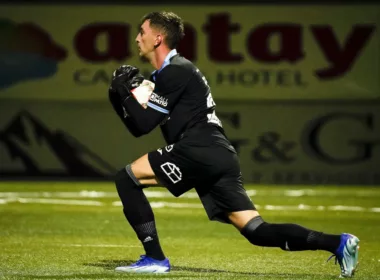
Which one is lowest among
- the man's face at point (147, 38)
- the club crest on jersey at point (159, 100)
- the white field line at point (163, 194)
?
the white field line at point (163, 194)

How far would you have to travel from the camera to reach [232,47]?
23.4 m

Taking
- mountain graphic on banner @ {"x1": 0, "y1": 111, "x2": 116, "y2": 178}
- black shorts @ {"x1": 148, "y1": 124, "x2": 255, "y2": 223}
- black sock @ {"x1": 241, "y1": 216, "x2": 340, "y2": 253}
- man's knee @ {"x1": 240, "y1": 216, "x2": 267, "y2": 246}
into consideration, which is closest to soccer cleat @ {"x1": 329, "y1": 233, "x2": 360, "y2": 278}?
A: black sock @ {"x1": 241, "y1": 216, "x2": 340, "y2": 253}

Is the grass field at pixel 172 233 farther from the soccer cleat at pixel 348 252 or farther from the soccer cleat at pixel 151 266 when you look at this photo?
the soccer cleat at pixel 348 252

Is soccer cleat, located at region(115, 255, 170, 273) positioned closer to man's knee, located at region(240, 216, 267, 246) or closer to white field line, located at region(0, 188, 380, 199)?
man's knee, located at region(240, 216, 267, 246)

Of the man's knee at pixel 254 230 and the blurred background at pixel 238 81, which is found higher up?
the man's knee at pixel 254 230

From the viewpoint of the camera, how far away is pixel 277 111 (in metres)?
23.6

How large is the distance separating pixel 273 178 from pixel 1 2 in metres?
6.98

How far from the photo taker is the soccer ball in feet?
30.2

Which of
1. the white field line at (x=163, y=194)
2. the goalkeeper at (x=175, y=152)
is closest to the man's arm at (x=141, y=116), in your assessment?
the goalkeeper at (x=175, y=152)

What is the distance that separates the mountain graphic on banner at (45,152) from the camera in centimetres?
2345

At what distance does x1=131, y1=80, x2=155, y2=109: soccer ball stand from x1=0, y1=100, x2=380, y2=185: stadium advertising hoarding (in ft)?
46.1

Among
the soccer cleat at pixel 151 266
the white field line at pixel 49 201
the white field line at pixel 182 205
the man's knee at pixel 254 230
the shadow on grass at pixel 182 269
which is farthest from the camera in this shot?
the white field line at pixel 49 201

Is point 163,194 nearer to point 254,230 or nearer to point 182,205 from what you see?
point 182,205

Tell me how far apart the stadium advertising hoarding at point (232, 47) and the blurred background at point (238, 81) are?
0.02 metres
